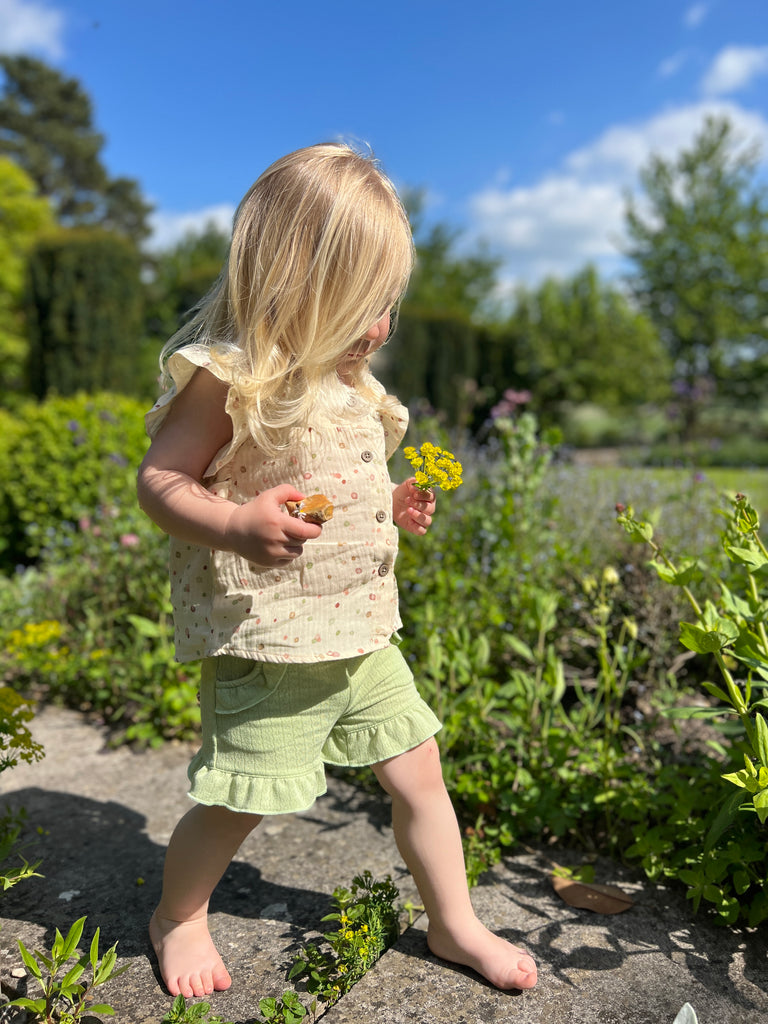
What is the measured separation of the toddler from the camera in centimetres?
140

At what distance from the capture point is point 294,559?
53.6 inches

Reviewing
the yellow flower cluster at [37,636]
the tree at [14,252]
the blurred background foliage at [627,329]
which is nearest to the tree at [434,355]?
the blurred background foliage at [627,329]

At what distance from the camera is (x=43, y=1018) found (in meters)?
1.32

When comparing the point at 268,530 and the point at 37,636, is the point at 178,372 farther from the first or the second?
the point at 37,636

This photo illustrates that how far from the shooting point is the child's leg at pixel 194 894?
1.44 meters

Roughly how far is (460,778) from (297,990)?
73 centimetres

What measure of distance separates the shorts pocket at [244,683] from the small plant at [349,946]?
0.44m

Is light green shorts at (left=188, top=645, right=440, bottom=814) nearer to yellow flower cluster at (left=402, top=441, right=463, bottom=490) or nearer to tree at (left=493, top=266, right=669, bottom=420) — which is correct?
yellow flower cluster at (left=402, top=441, right=463, bottom=490)

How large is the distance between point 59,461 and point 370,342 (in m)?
4.08

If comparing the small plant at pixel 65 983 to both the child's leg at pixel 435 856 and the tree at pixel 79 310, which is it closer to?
the child's leg at pixel 435 856

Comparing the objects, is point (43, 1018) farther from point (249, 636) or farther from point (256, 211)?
point (256, 211)

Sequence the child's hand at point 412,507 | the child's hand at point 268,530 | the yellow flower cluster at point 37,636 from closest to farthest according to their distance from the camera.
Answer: the child's hand at point 268,530 → the child's hand at point 412,507 → the yellow flower cluster at point 37,636

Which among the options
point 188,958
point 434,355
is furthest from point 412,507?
point 434,355

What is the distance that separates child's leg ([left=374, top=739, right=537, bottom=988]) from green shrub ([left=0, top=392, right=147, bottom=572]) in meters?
3.52
